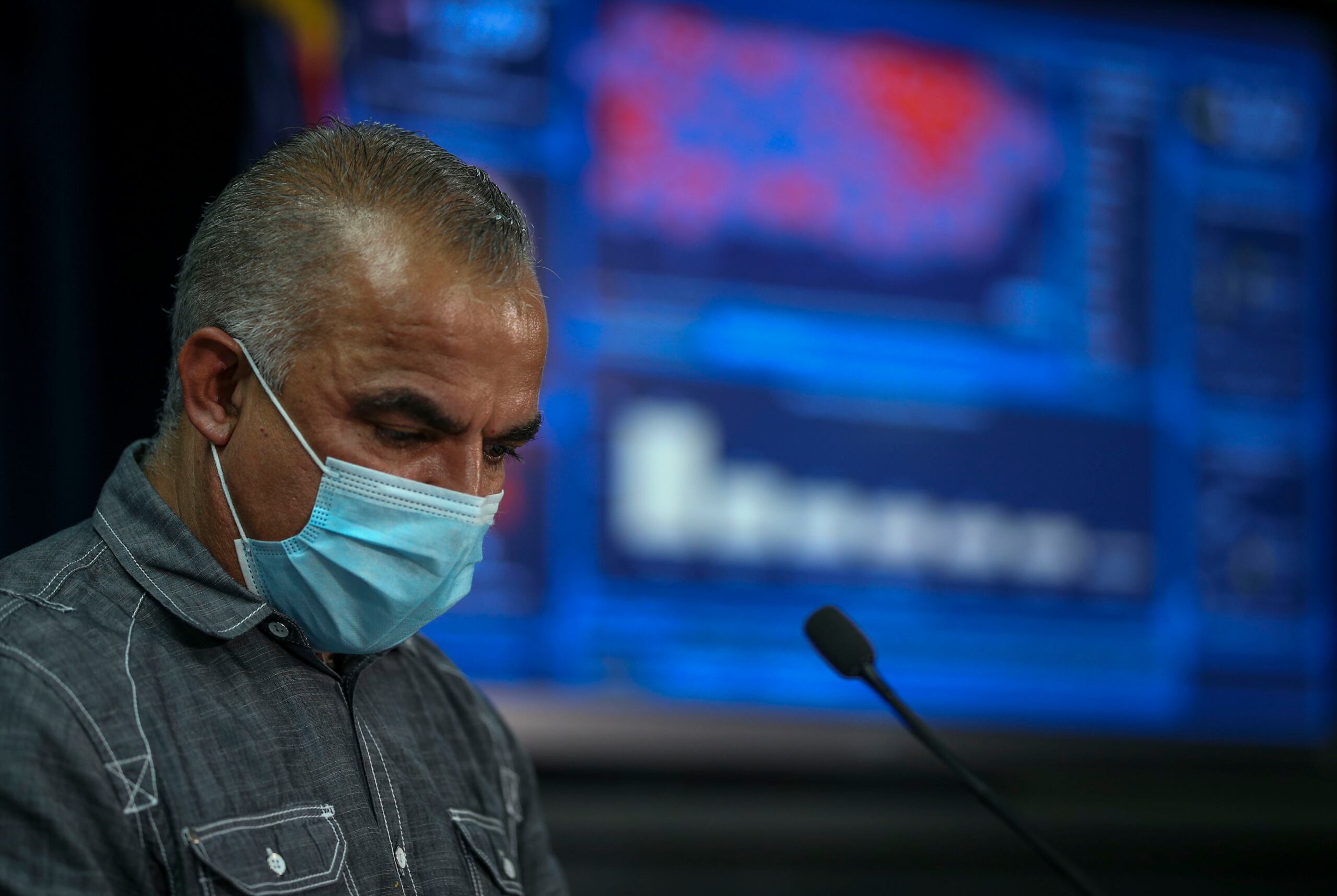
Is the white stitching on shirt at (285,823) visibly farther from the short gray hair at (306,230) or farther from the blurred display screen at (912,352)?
the blurred display screen at (912,352)

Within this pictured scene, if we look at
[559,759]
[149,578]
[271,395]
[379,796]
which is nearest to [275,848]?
[379,796]

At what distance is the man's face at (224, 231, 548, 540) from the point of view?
1095 mm

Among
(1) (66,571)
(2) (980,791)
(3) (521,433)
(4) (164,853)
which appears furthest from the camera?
(2) (980,791)

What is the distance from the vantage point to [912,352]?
2.74 meters

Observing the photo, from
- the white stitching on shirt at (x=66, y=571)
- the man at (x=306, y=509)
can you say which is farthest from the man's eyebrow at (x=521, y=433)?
the white stitching on shirt at (x=66, y=571)

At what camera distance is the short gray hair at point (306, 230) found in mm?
1096

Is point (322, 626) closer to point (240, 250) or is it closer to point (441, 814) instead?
point (441, 814)

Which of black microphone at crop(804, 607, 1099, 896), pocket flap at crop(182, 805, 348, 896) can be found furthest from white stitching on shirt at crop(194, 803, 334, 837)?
black microphone at crop(804, 607, 1099, 896)

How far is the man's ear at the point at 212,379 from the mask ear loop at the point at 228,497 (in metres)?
0.02

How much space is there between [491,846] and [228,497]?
44cm

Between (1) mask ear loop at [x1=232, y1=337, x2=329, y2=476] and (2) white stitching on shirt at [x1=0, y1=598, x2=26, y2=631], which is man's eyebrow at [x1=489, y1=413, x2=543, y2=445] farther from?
(2) white stitching on shirt at [x1=0, y1=598, x2=26, y2=631]

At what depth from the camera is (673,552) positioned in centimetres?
256

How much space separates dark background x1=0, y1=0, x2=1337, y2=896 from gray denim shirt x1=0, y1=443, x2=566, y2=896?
111 cm

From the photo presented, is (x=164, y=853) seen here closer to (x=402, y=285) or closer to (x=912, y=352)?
(x=402, y=285)
